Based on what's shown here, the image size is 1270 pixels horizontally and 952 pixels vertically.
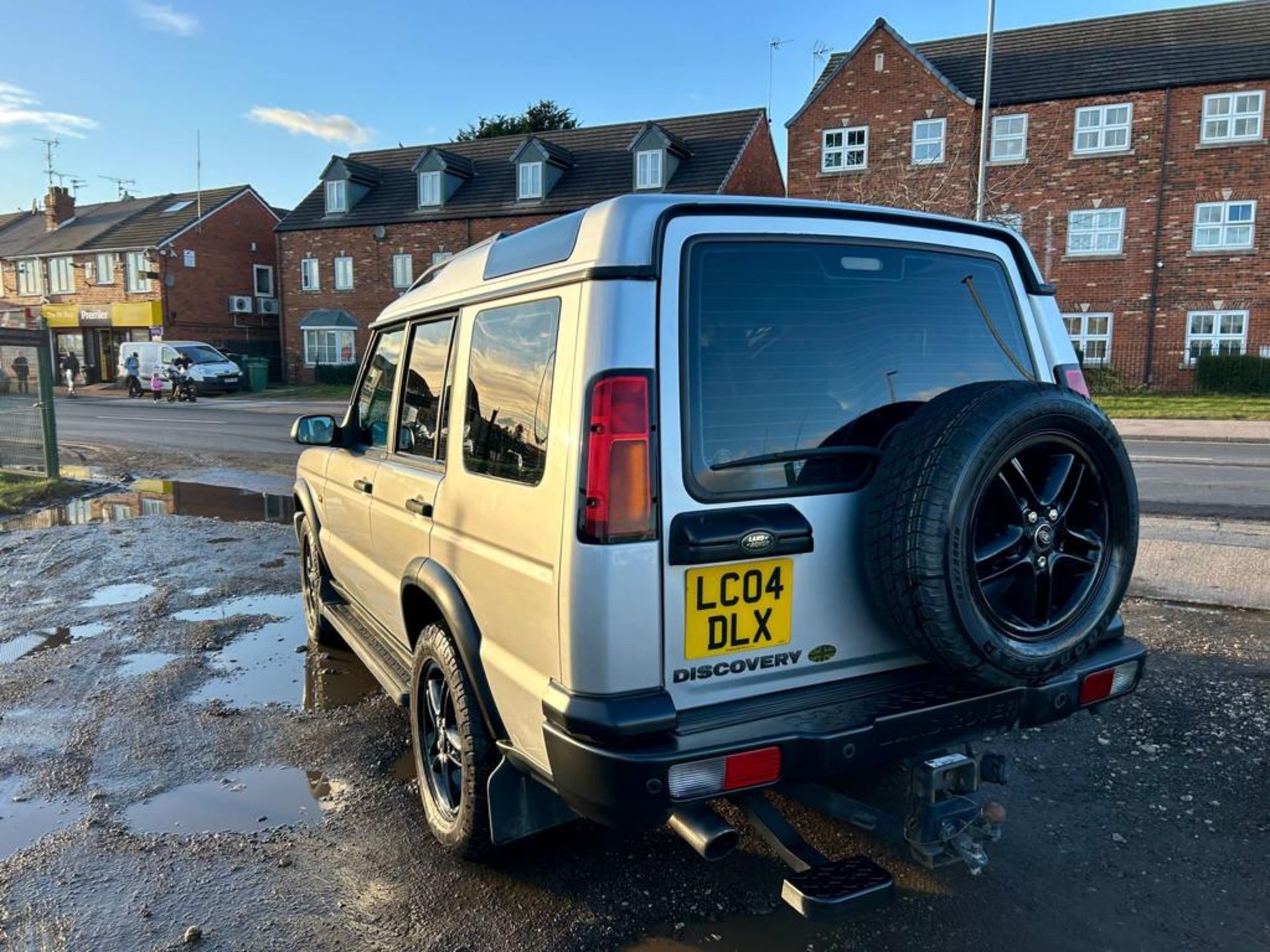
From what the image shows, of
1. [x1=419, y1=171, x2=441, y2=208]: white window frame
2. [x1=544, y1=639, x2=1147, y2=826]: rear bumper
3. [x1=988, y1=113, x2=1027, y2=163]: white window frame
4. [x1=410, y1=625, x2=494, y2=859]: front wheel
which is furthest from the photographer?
[x1=419, y1=171, x2=441, y2=208]: white window frame

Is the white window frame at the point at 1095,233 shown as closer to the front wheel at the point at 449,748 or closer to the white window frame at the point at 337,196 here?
the front wheel at the point at 449,748

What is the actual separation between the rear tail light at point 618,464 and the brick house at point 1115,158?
23959mm

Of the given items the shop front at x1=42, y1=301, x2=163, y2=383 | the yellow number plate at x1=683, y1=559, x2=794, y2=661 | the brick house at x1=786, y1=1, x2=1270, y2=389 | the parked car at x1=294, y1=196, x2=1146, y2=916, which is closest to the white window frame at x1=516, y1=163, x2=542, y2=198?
the brick house at x1=786, y1=1, x2=1270, y2=389

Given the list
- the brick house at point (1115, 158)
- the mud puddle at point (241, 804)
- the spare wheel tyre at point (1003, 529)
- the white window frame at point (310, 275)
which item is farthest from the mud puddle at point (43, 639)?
the white window frame at point (310, 275)

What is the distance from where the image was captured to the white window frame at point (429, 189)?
3491cm

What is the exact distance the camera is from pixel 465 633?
2.81 metres

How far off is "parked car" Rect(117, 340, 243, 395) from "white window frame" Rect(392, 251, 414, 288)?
7.02 m

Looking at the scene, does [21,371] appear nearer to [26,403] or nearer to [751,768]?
[26,403]

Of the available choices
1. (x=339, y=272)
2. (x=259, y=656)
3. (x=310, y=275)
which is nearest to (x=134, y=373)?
(x=310, y=275)

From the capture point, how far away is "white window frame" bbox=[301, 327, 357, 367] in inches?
1454

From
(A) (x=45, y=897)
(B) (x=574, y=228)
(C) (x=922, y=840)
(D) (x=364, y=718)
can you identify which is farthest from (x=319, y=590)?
(C) (x=922, y=840)

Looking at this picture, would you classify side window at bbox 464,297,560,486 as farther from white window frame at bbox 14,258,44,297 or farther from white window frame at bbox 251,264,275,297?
white window frame at bbox 14,258,44,297

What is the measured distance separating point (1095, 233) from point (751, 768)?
91.2ft

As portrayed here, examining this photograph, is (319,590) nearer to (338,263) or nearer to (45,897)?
(45,897)
